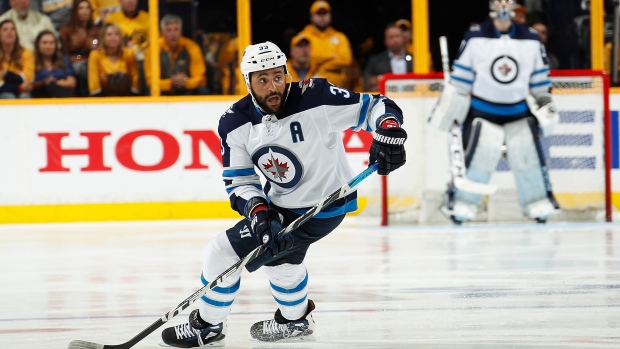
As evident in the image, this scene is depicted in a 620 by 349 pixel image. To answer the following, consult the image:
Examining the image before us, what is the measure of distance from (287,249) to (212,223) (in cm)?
418

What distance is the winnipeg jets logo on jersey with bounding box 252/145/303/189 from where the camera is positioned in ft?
10.8

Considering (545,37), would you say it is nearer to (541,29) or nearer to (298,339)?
(541,29)

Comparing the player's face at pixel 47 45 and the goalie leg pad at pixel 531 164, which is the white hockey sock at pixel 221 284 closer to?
the goalie leg pad at pixel 531 164

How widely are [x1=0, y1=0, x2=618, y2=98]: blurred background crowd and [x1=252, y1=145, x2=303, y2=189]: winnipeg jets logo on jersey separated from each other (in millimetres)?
4531

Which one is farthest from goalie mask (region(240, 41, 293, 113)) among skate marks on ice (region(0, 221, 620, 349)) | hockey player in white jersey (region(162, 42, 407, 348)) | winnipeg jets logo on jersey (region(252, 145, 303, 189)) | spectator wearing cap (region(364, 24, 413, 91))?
spectator wearing cap (region(364, 24, 413, 91))

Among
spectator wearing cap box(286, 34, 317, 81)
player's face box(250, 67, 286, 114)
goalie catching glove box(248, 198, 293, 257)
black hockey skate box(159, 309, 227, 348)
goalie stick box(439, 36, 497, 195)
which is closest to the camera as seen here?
goalie catching glove box(248, 198, 293, 257)

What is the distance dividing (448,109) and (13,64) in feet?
10.3

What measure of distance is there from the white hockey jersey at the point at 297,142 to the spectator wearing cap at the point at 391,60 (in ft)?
14.9

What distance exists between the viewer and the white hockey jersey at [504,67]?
6824 mm

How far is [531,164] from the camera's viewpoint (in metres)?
6.86

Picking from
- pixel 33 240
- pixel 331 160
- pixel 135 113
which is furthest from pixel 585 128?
pixel 331 160

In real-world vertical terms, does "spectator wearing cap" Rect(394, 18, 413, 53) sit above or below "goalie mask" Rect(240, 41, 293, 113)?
above

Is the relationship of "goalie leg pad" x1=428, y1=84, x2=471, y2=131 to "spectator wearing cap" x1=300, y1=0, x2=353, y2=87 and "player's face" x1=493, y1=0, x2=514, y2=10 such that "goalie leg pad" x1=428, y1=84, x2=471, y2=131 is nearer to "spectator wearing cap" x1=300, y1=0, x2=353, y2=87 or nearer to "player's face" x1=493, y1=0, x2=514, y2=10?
"player's face" x1=493, y1=0, x2=514, y2=10

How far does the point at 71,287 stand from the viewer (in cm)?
466
